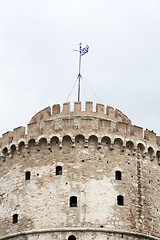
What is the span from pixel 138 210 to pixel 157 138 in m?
4.30

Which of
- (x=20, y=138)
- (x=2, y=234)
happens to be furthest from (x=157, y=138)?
(x=2, y=234)

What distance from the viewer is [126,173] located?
25812 millimetres

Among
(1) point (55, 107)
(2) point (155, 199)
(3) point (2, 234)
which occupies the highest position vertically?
(1) point (55, 107)

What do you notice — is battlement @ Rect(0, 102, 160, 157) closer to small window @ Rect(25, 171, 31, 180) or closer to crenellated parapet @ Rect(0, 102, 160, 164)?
crenellated parapet @ Rect(0, 102, 160, 164)

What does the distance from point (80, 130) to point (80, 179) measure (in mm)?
2369

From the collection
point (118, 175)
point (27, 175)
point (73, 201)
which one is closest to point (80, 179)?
point (73, 201)

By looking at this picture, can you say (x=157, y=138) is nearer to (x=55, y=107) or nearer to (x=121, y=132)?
(x=121, y=132)

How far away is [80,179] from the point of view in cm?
2509

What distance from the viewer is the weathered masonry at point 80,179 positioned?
24.3 metres

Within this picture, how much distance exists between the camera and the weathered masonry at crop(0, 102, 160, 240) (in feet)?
79.8

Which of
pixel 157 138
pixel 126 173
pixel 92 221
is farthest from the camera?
pixel 157 138

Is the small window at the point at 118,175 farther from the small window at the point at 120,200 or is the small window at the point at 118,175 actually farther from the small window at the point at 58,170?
the small window at the point at 58,170

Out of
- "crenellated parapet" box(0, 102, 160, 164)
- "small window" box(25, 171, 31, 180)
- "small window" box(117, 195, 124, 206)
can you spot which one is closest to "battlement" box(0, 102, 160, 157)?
"crenellated parapet" box(0, 102, 160, 164)

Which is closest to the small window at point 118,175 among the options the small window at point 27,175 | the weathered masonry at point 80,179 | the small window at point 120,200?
the weathered masonry at point 80,179
